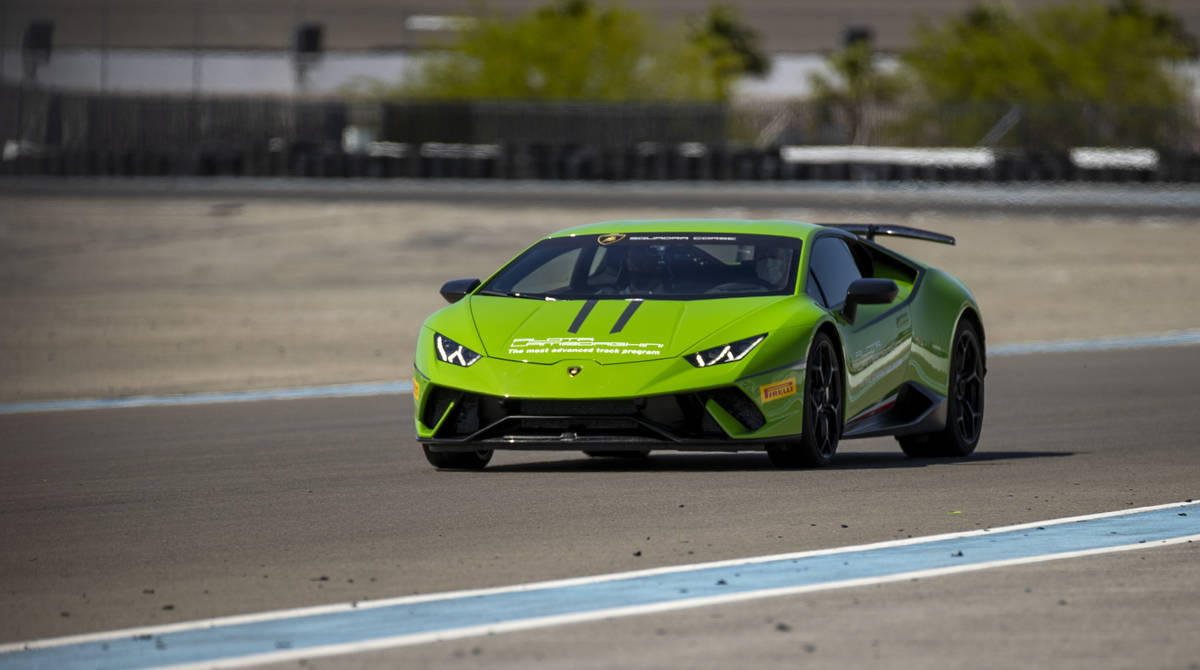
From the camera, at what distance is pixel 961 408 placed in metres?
12.3

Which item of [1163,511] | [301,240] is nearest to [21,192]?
[301,240]

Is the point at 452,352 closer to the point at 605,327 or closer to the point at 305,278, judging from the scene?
the point at 605,327

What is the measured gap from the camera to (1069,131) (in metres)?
54.2

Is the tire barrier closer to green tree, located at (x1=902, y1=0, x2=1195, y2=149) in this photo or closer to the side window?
green tree, located at (x1=902, y1=0, x2=1195, y2=149)

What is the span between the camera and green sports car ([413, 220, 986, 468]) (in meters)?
10.3

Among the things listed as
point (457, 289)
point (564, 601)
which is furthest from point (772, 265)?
point (564, 601)

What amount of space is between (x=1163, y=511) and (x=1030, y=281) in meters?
24.0

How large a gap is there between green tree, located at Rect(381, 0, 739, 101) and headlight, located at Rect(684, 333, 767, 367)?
69.9 meters

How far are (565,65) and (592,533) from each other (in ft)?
240

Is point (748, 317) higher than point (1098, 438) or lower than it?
higher

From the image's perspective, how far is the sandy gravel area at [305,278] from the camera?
2216 centimetres

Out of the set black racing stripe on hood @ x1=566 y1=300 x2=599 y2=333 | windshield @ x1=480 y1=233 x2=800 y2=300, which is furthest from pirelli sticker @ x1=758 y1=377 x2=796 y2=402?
black racing stripe on hood @ x1=566 y1=300 x2=599 y2=333

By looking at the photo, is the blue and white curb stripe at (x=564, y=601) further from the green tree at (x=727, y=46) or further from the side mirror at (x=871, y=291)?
the green tree at (x=727, y=46)

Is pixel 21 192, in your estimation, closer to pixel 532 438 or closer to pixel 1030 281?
pixel 1030 281
